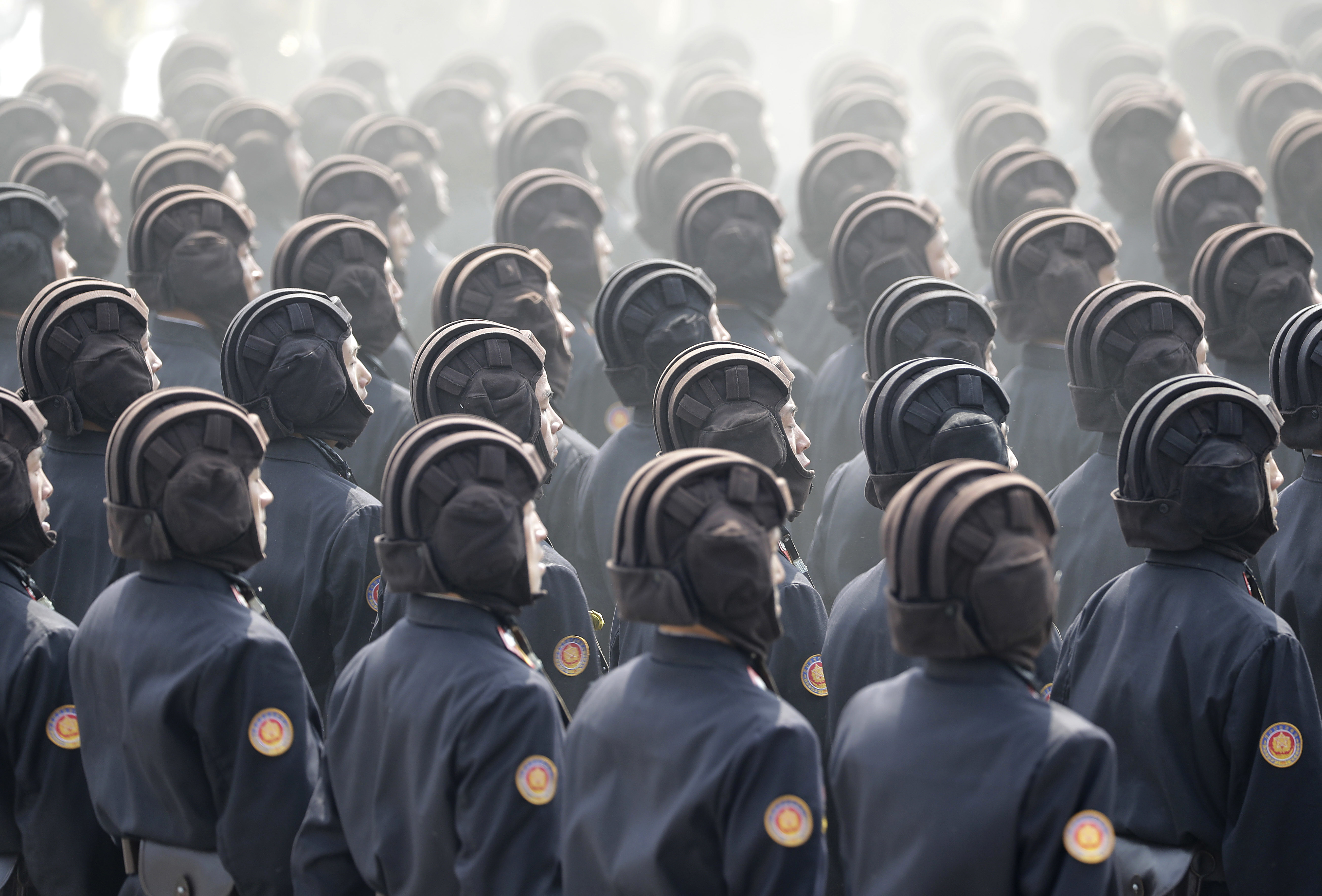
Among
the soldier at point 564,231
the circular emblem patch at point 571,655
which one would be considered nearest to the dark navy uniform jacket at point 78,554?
the circular emblem patch at point 571,655

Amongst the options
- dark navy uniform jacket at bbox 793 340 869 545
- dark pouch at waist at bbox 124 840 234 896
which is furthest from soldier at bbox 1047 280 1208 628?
dark pouch at waist at bbox 124 840 234 896

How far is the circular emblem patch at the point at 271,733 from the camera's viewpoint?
3.95 metres

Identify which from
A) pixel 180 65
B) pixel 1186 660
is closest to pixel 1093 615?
pixel 1186 660

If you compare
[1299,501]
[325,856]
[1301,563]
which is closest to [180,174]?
[325,856]

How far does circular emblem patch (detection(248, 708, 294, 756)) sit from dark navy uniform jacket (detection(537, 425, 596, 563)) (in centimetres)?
243

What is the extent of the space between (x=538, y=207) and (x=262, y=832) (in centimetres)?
527

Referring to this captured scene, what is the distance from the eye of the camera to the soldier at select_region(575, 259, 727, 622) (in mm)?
6148

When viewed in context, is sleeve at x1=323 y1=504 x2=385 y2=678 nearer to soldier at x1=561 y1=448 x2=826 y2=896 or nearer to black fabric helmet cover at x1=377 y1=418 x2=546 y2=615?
black fabric helmet cover at x1=377 y1=418 x2=546 y2=615

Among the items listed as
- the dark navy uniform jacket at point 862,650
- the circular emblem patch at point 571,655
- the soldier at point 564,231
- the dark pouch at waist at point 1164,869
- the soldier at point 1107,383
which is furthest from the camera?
the soldier at point 564,231

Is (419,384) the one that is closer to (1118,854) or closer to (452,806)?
(452,806)

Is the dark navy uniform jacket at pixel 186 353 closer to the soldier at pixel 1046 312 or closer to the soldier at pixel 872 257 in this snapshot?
the soldier at pixel 872 257

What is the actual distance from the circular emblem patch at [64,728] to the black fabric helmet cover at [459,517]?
124cm

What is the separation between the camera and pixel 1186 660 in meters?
3.97

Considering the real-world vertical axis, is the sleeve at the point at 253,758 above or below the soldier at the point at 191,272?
below
